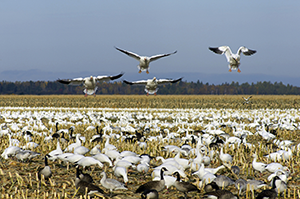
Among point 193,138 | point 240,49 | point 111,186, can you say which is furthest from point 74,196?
point 240,49

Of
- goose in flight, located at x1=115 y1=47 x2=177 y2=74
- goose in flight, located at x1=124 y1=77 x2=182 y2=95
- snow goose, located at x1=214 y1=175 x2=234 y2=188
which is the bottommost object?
snow goose, located at x1=214 y1=175 x2=234 y2=188

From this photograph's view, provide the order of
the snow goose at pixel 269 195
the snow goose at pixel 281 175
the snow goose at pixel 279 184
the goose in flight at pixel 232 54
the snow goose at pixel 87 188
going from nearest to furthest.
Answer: the snow goose at pixel 269 195, the snow goose at pixel 87 188, the snow goose at pixel 279 184, the snow goose at pixel 281 175, the goose in flight at pixel 232 54

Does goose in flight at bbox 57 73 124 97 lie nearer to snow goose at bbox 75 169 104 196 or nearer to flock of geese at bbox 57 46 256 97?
flock of geese at bbox 57 46 256 97

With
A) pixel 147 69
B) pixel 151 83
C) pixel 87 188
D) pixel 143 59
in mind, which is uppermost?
pixel 143 59

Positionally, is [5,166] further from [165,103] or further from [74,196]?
[165,103]

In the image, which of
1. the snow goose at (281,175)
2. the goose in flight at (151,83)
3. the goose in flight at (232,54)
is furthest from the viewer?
the goose in flight at (151,83)

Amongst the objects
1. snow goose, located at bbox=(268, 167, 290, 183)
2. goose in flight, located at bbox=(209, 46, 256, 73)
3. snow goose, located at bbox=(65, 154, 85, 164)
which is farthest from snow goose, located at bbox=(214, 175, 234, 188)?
goose in flight, located at bbox=(209, 46, 256, 73)

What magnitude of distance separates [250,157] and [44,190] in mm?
6379

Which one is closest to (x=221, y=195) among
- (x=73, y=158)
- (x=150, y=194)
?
(x=150, y=194)

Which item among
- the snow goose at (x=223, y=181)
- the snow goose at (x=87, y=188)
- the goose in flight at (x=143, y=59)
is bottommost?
the snow goose at (x=87, y=188)

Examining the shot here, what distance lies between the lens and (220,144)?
35.6ft

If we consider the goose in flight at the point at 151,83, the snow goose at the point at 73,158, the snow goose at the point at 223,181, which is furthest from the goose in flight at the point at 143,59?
the snow goose at the point at 223,181

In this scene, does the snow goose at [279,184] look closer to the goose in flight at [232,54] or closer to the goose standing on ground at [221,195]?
the goose standing on ground at [221,195]

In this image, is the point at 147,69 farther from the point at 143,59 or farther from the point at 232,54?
the point at 232,54
